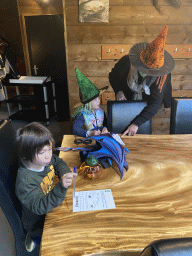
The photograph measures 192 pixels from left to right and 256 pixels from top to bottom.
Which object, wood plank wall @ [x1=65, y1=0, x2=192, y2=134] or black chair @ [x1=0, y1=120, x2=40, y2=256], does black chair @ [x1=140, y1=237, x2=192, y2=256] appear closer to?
black chair @ [x1=0, y1=120, x2=40, y2=256]

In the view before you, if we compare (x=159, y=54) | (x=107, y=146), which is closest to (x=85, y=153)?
(x=107, y=146)

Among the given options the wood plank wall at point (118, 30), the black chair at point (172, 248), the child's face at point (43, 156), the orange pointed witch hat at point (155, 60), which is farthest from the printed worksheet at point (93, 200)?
the wood plank wall at point (118, 30)

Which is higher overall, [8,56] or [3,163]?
[8,56]

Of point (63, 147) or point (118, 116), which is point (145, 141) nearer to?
point (118, 116)

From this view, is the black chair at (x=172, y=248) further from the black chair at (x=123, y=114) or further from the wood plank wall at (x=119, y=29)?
the wood plank wall at (x=119, y=29)

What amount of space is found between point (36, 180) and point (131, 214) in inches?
16.2

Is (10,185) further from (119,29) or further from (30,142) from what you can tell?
(119,29)

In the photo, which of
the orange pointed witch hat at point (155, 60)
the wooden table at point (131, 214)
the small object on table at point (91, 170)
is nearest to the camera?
the wooden table at point (131, 214)

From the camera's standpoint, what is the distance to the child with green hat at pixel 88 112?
4.83ft

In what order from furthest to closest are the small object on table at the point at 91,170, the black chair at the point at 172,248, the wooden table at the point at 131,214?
the small object on table at the point at 91,170, the wooden table at the point at 131,214, the black chair at the point at 172,248

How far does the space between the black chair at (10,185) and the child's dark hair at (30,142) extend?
0.20 feet

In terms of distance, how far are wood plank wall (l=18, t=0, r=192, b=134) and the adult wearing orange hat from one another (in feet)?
1.78

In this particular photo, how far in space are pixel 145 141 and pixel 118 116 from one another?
40cm

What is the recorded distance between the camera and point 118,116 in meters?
1.65
